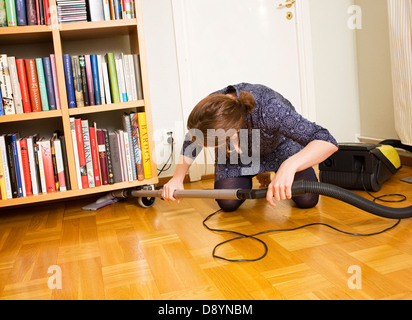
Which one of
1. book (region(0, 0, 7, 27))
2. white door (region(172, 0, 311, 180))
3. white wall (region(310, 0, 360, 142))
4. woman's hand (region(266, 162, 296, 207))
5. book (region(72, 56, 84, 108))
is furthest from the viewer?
white wall (region(310, 0, 360, 142))

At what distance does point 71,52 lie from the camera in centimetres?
221

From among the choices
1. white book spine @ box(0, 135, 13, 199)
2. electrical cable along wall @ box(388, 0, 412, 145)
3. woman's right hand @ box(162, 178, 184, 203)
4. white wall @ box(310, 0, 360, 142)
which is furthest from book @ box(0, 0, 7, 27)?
electrical cable along wall @ box(388, 0, 412, 145)

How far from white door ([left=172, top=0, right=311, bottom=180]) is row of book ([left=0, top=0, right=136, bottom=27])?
0.44 m

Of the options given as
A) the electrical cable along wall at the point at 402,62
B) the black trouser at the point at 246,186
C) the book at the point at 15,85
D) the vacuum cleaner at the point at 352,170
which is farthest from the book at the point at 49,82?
the electrical cable along wall at the point at 402,62

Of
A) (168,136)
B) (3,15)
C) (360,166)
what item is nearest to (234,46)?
(168,136)

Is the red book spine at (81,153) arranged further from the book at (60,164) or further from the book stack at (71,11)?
the book stack at (71,11)

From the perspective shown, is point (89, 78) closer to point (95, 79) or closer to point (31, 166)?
point (95, 79)

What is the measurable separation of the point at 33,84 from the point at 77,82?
179mm

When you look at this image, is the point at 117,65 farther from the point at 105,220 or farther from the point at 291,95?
the point at 291,95

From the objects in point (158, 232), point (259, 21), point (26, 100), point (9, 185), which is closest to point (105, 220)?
point (158, 232)

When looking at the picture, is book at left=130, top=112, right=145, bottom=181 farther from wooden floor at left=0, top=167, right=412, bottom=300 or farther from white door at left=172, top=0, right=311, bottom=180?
white door at left=172, top=0, right=311, bottom=180

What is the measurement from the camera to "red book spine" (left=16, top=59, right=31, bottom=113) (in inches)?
72.8

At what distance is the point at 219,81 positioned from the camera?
244 cm

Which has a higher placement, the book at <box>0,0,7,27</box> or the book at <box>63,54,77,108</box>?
the book at <box>0,0,7,27</box>
